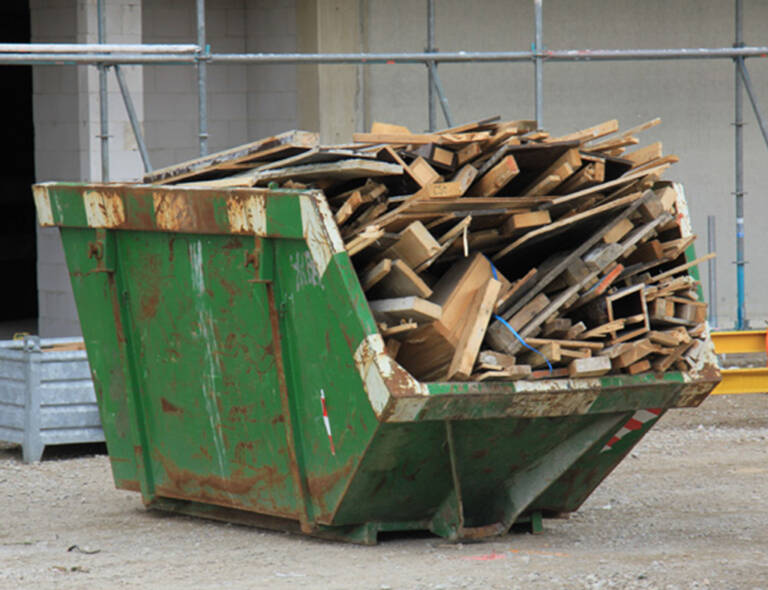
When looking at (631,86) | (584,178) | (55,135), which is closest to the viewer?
(584,178)

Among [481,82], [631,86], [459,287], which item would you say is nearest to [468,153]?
[459,287]

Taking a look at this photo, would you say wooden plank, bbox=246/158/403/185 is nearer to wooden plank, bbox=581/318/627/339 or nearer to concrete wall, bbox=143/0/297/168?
wooden plank, bbox=581/318/627/339

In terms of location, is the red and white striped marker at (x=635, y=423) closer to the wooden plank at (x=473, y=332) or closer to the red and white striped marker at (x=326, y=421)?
the wooden plank at (x=473, y=332)

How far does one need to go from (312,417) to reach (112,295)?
1364 mm

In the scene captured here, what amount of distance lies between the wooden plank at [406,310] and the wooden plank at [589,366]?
612 millimetres

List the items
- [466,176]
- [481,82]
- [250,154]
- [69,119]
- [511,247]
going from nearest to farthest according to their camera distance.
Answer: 1. [466,176]
2. [511,247]
3. [250,154]
4. [69,119]
5. [481,82]

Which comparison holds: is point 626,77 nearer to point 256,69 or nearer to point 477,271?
point 256,69

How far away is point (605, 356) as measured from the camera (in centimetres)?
559

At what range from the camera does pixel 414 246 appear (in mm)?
5383

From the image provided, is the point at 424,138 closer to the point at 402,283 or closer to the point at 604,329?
the point at 402,283

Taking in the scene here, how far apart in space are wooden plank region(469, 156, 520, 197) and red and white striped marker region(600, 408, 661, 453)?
1235mm

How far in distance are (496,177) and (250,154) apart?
4.45ft

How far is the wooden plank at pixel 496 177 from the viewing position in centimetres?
558

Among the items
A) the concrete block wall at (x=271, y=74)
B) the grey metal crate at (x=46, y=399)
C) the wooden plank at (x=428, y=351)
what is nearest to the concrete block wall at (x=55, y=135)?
the concrete block wall at (x=271, y=74)
